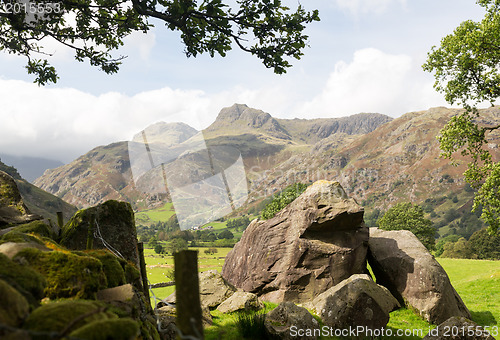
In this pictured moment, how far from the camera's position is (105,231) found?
9.59m

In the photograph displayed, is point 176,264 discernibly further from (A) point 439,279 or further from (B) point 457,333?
(A) point 439,279

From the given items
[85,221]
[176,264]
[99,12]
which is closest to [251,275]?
[85,221]

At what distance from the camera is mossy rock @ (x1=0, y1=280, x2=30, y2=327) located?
134 inches

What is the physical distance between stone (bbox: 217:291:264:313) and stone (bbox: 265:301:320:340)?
11.5 ft

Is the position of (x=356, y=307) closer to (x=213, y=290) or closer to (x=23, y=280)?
(x=213, y=290)

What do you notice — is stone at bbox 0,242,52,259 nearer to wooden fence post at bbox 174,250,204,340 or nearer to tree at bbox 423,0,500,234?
wooden fence post at bbox 174,250,204,340

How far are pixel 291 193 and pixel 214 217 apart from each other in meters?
32.1

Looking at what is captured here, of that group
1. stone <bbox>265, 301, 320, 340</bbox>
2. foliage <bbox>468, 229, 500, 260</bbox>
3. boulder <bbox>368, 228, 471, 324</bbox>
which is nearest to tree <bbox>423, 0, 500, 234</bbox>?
boulder <bbox>368, 228, 471, 324</bbox>

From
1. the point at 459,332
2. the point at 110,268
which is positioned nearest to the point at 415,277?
the point at 459,332

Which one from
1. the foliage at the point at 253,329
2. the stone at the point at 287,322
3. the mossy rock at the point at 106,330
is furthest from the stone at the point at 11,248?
the stone at the point at 287,322

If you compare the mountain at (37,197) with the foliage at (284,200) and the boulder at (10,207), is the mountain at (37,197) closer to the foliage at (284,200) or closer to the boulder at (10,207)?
the foliage at (284,200)

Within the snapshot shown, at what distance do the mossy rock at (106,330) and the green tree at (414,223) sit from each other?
233 ft

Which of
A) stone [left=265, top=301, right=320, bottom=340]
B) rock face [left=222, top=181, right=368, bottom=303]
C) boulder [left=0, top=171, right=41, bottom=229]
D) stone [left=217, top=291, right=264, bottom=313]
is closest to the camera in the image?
boulder [left=0, top=171, right=41, bottom=229]

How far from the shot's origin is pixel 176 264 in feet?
12.7
